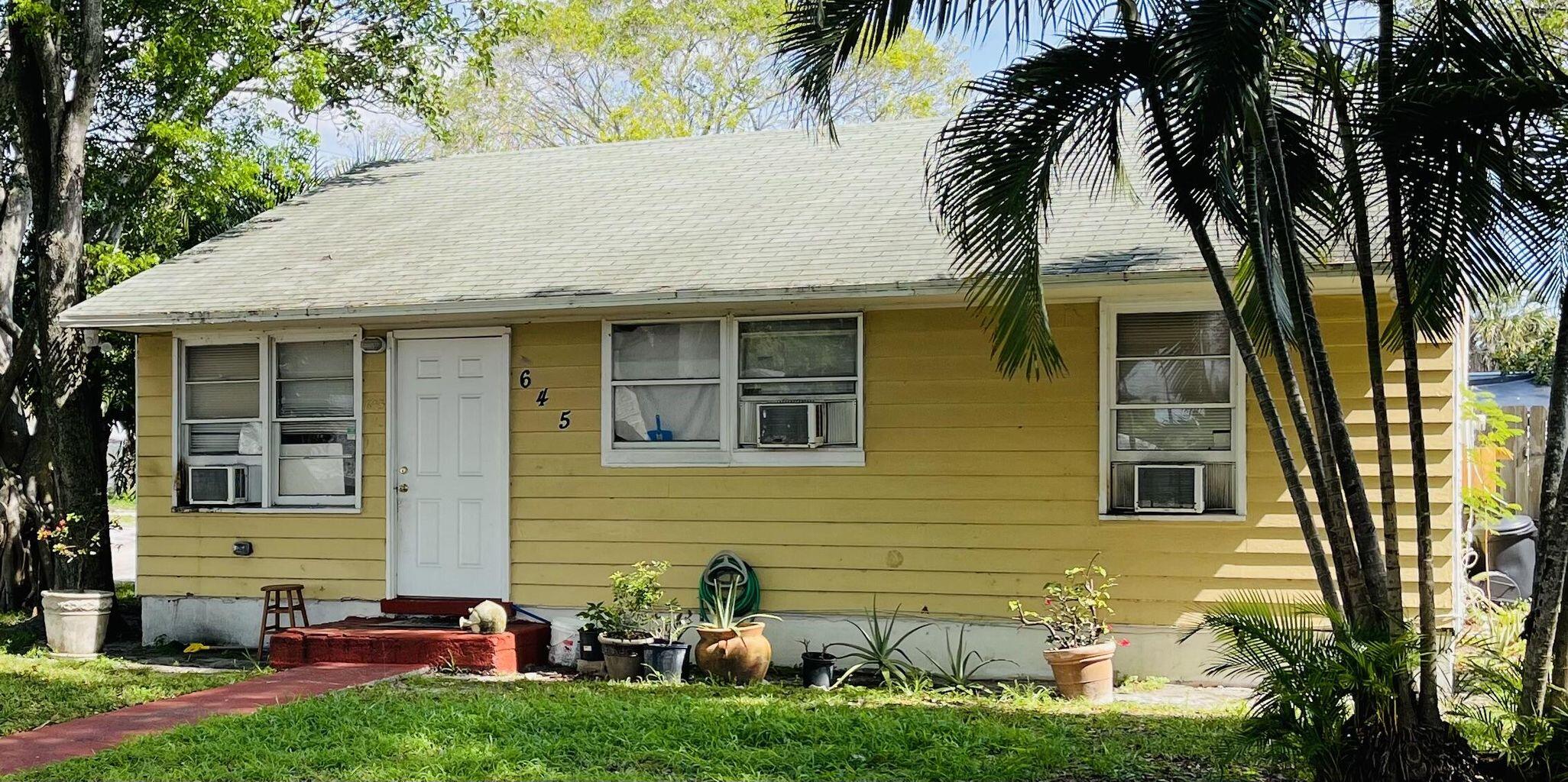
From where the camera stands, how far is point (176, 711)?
24.9 ft

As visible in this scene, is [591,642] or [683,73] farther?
[683,73]

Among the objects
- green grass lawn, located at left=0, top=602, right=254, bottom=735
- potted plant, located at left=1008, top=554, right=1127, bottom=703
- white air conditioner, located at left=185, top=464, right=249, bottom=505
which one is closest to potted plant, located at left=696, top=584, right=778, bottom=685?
potted plant, located at left=1008, top=554, right=1127, bottom=703

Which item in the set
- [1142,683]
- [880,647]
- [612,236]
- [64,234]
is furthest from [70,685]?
[1142,683]

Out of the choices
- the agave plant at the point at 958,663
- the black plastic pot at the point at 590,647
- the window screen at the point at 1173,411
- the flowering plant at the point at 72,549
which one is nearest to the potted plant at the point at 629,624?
the black plastic pot at the point at 590,647

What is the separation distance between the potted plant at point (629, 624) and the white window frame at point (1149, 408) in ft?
9.84

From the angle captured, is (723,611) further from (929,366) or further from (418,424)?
(418,424)

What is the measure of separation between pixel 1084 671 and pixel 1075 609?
438 mm

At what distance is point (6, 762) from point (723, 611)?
4.13m

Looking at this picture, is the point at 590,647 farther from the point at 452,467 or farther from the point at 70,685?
the point at 70,685

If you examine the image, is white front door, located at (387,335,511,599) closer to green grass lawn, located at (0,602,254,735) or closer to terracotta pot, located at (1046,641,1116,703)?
green grass lawn, located at (0,602,254,735)

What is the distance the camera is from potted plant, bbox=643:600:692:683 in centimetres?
878

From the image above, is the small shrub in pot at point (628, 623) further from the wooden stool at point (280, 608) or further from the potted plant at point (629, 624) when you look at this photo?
the wooden stool at point (280, 608)

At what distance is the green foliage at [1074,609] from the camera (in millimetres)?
8266

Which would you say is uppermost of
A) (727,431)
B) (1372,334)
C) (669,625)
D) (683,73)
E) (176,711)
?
(683,73)
